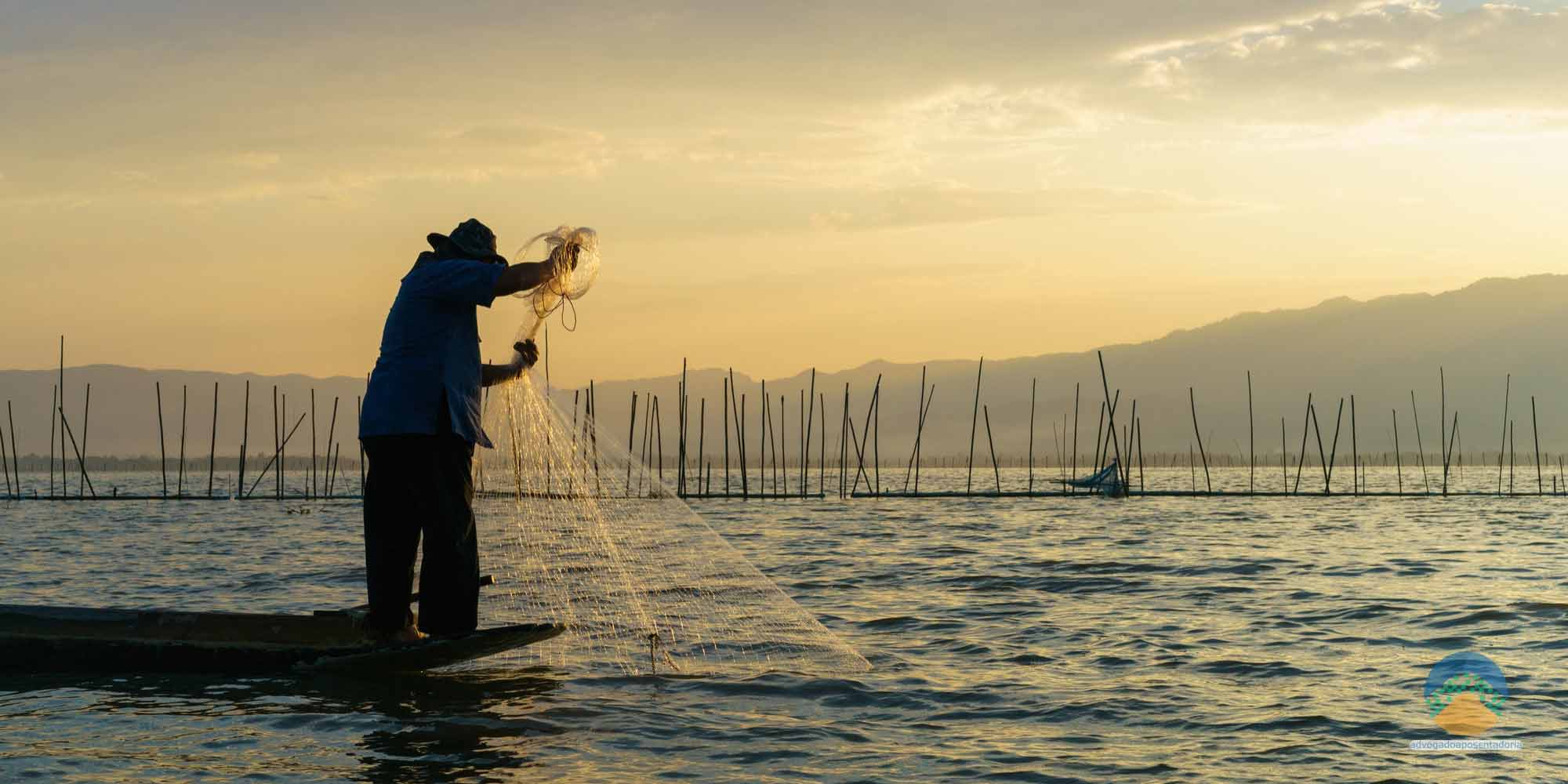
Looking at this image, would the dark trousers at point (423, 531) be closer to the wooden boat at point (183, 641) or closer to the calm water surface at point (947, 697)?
the wooden boat at point (183, 641)

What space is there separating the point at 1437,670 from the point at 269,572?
1389 centimetres

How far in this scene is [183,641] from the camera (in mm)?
8906

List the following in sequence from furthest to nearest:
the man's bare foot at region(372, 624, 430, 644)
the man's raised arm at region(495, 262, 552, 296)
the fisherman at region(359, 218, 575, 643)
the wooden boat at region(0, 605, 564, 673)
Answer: the wooden boat at region(0, 605, 564, 673) → the man's bare foot at region(372, 624, 430, 644) → the fisherman at region(359, 218, 575, 643) → the man's raised arm at region(495, 262, 552, 296)

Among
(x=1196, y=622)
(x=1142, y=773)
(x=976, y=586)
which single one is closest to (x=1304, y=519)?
(x=976, y=586)

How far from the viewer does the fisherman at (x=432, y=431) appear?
7750mm

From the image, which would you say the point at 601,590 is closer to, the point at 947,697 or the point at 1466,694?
the point at 947,697

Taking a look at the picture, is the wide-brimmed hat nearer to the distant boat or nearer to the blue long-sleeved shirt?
the blue long-sleeved shirt

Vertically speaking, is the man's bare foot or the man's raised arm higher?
the man's raised arm

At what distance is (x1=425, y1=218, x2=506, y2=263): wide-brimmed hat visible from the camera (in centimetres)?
798

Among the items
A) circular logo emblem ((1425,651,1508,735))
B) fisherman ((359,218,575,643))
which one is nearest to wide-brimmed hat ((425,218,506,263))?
fisherman ((359,218,575,643))

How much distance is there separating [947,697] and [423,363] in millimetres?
3481

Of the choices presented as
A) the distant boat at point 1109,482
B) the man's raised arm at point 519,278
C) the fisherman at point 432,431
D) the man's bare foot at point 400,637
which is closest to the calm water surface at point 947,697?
the man's bare foot at point 400,637

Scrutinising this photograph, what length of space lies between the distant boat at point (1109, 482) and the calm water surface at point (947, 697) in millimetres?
36867

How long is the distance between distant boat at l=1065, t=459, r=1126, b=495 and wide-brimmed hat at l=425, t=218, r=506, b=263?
48.0 meters
